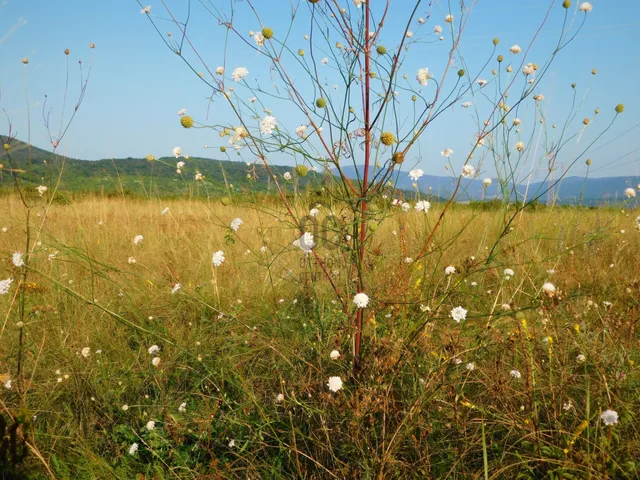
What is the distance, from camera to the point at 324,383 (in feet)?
5.09

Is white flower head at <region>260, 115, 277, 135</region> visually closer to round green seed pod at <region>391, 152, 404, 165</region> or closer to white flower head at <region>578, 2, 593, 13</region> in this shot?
round green seed pod at <region>391, 152, 404, 165</region>

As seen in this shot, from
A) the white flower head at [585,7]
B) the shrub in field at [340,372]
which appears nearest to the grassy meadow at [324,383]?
the shrub in field at [340,372]

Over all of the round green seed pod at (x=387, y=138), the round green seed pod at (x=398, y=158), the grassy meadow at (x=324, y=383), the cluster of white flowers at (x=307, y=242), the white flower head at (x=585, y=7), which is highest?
the white flower head at (x=585, y=7)

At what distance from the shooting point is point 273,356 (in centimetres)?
185

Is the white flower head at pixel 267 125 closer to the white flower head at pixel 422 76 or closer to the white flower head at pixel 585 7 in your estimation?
the white flower head at pixel 422 76

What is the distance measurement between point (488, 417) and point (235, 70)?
1531mm

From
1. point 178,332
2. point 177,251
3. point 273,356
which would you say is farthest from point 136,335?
point 177,251

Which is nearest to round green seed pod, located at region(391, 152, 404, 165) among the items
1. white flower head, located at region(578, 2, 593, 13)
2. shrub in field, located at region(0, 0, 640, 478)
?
shrub in field, located at region(0, 0, 640, 478)

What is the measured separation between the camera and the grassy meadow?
1.30 metres

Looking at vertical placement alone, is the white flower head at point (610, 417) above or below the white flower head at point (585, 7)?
below

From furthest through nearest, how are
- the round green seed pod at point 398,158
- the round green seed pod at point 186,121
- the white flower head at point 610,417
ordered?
the round green seed pod at point 186,121, the round green seed pod at point 398,158, the white flower head at point 610,417

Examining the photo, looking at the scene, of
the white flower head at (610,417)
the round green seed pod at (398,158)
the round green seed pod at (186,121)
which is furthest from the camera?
the round green seed pod at (186,121)

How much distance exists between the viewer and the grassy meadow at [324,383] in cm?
130

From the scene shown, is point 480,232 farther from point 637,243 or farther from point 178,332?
point 178,332
